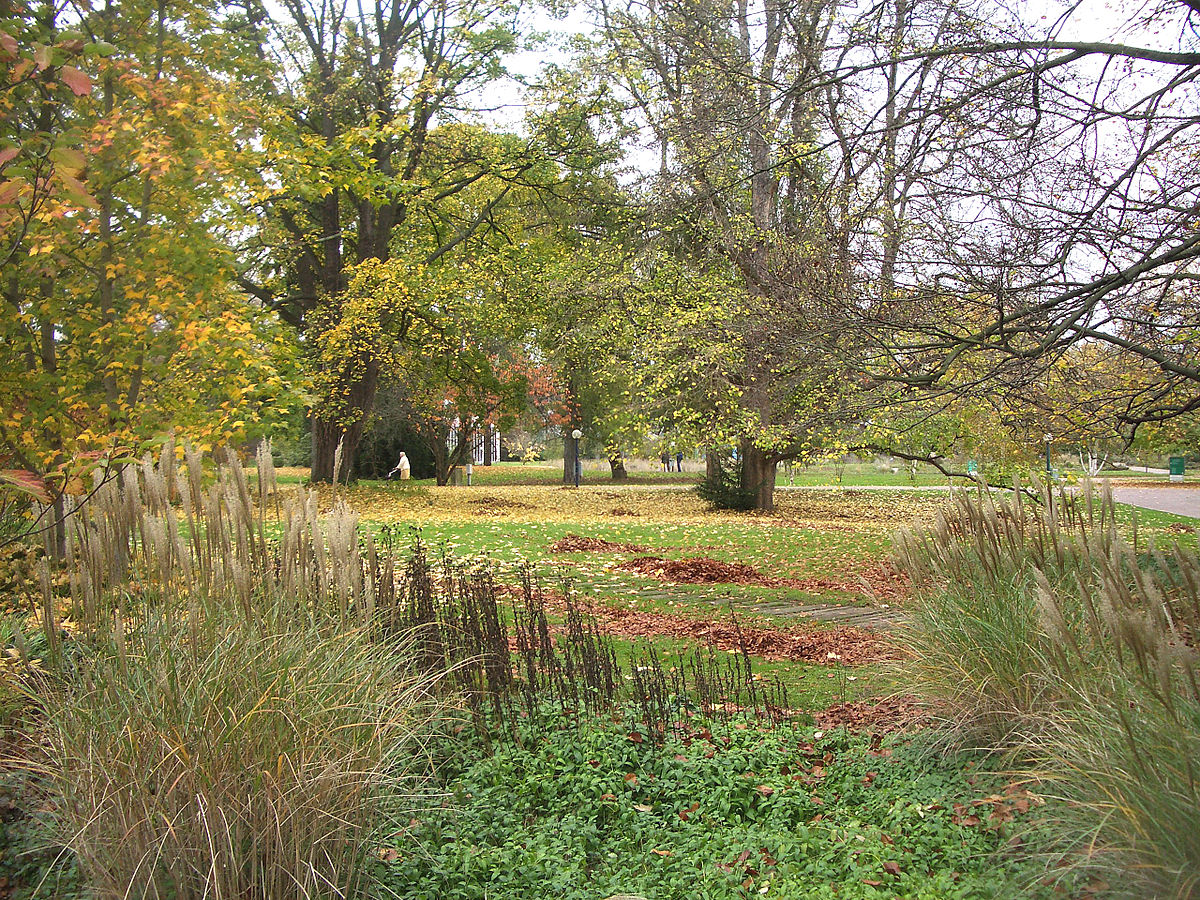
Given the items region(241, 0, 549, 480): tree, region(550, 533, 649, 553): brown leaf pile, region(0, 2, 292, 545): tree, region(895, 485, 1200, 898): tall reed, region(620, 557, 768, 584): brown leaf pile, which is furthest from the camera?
region(241, 0, 549, 480): tree

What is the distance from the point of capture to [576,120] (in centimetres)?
1944

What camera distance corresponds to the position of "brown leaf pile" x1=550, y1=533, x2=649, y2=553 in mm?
12758

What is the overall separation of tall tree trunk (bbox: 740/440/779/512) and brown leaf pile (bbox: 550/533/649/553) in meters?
8.38

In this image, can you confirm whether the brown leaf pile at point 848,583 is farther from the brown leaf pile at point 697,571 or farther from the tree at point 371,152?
the tree at point 371,152

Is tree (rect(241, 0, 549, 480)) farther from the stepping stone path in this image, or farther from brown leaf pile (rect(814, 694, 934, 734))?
brown leaf pile (rect(814, 694, 934, 734))

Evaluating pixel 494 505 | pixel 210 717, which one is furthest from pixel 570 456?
pixel 210 717

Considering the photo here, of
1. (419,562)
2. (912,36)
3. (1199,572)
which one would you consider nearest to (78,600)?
(419,562)

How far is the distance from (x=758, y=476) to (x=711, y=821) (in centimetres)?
1807

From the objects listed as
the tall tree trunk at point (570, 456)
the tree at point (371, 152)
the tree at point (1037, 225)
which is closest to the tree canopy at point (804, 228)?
the tree at point (1037, 225)

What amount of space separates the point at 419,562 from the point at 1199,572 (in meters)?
4.14

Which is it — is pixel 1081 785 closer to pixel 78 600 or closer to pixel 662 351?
pixel 78 600

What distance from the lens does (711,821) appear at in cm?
387

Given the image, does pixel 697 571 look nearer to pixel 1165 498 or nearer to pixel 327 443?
pixel 327 443

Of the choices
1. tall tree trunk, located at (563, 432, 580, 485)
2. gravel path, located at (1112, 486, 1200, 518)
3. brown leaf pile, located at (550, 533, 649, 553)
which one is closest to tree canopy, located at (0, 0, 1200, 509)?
brown leaf pile, located at (550, 533, 649, 553)
